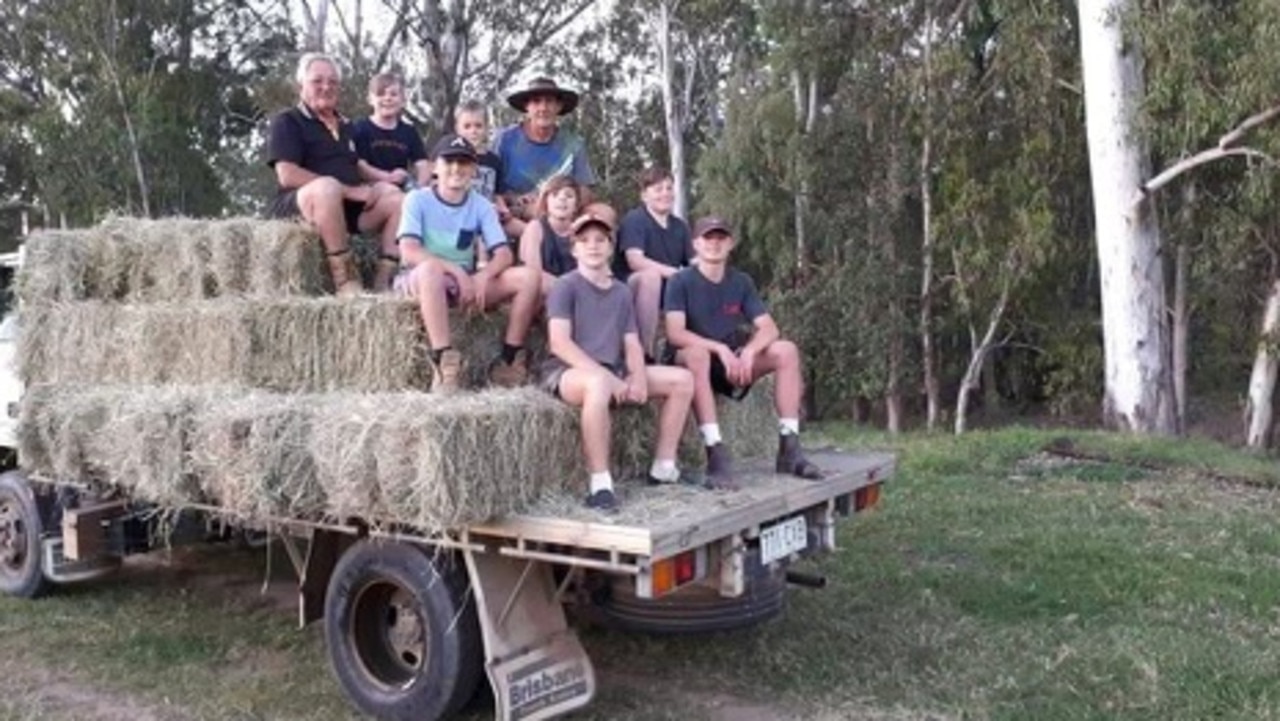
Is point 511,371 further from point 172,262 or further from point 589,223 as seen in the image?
point 172,262

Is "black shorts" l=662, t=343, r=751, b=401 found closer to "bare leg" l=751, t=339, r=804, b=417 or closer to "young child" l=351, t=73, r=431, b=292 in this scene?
"bare leg" l=751, t=339, r=804, b=417

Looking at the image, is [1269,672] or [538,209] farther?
[538,209]

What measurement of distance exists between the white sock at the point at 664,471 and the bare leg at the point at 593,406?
313 millimetres

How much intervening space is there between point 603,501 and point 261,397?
1783 millimetres

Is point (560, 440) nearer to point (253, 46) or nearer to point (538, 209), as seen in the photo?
point (538, 209)

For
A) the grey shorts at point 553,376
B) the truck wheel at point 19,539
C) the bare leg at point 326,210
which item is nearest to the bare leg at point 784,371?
the grey shorts at point 553,376

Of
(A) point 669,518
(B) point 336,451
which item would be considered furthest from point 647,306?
(B) point 336,451

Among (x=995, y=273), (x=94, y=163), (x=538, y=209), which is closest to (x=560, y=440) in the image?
(x=538, y=209)

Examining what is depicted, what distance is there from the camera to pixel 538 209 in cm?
614

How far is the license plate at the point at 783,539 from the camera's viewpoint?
4.60 m

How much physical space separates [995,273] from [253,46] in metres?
19.1

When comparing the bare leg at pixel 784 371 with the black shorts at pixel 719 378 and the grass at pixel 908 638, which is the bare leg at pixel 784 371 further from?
the grass at pixel 908 638

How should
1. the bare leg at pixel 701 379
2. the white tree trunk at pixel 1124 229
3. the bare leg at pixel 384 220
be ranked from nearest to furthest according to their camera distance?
the bare leg at pixel 701 379 → the bare leg at pixel 384 220 → the white tree trunk at pixel 1124 229

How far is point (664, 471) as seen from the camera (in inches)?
190
